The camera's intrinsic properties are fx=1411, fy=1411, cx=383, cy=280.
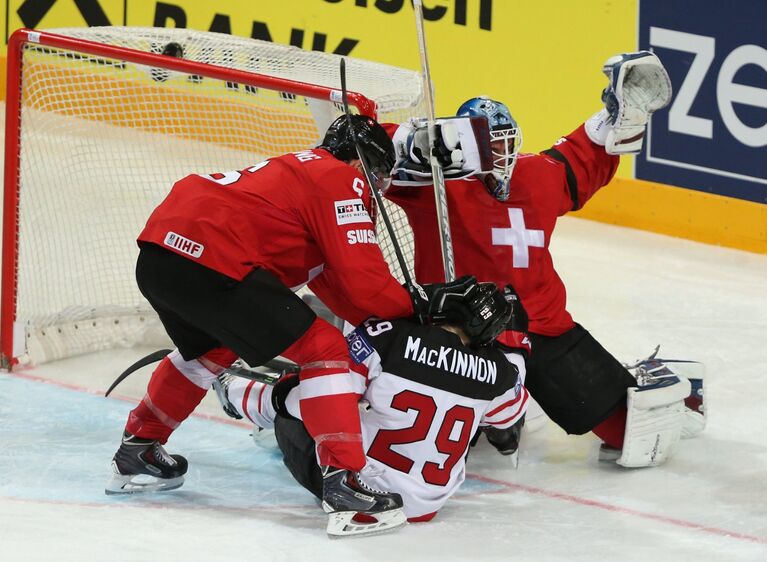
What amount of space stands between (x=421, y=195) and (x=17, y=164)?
4.43ft

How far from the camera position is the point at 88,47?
4.27 meters

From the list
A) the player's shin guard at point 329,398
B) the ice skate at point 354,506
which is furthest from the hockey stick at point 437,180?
the ice skate at point 354,506

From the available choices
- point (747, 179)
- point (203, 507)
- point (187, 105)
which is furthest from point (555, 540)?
point (747, 179)

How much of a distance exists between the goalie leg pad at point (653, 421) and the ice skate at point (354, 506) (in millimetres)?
831

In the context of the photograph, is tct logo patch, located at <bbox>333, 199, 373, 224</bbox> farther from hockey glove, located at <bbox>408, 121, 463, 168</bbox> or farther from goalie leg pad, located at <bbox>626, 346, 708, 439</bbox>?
goalie leg pad, located at <bbox>626, 346, 708, 439</bbox>

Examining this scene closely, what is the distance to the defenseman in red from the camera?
3.22 meters

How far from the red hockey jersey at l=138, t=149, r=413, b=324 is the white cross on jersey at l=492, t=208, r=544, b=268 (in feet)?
2.08

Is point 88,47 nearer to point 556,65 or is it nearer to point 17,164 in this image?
point 17,164

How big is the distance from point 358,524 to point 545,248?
1.09 m

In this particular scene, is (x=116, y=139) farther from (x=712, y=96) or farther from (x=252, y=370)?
(x=712, y=96)

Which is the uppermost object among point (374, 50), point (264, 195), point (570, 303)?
point (264, 195)

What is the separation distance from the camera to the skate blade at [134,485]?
3553 millimetres

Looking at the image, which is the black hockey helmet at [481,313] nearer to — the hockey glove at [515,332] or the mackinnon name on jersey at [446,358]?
the mackinnon name on jersey at [446,358]

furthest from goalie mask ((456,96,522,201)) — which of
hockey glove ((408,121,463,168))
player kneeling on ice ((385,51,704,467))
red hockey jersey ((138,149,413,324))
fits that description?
red hockey jersey ((138,149,413,324))
